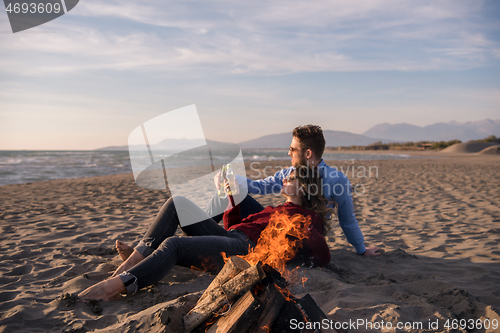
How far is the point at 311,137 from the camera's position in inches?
108

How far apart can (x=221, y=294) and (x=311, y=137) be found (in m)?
1.73

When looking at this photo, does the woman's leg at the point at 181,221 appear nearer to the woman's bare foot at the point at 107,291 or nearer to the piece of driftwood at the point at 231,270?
the woman's bare foot at the point at 107,291

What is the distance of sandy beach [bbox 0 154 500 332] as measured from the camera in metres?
1.97

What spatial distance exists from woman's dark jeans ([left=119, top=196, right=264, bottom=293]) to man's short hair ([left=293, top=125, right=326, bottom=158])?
1055mm

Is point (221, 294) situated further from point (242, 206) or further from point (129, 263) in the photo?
point (242, 206)

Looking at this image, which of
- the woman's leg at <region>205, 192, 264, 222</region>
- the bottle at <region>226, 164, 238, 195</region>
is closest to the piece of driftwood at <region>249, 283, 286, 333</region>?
the bottle at <region>226, 164, 238, 195</region>

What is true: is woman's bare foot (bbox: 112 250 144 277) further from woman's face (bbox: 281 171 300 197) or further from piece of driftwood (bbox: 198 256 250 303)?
woman's face (bbox: 281 171 300 197)

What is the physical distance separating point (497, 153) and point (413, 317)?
39.3 metres

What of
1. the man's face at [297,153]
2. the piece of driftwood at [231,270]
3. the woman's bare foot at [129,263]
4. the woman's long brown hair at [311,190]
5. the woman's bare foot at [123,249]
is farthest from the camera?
the man's face at [297,153]

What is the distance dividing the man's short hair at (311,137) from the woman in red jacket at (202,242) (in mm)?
264

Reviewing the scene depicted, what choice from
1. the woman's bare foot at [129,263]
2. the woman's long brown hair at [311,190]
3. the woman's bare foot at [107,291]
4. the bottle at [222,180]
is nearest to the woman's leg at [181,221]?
the woman's bare foot at [129,263]

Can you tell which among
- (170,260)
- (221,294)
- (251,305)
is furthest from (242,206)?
(251,305)

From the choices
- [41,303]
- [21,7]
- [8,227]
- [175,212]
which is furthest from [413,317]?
[21,7]

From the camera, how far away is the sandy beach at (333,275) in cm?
197
